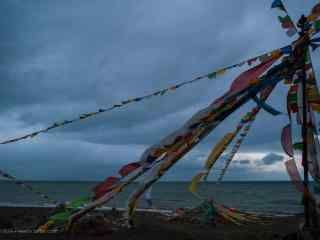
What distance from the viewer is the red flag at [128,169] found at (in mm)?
6219

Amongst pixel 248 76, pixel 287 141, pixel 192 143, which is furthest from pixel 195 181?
pixel 248 76

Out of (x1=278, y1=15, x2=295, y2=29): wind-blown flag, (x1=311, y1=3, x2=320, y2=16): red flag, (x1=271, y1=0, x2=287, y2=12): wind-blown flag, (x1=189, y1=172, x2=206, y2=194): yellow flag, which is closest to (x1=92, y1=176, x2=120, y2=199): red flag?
(x1=189, y1=172, x2=206, y2=194): yellow flag

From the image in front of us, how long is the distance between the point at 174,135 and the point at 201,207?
861 cm

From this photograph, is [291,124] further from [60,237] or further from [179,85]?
[60,237]

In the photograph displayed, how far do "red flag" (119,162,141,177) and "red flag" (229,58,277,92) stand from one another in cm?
191

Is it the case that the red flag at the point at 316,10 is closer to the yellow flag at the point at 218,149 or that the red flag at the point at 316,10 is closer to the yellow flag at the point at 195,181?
the yellow flag at the point at 218,149

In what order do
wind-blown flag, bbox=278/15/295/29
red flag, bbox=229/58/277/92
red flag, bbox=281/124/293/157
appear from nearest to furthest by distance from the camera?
red flag, bbox=229/58/277/92 < red flag, bbox=281/124/293/157 < wind-blown flag, bbox=278/15/295/29

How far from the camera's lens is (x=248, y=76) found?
257 inches

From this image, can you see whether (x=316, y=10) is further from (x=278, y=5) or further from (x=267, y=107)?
(x=267, y=107)

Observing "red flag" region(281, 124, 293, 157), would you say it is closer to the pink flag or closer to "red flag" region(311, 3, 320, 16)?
the pink flag

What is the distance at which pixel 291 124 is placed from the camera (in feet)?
22.2

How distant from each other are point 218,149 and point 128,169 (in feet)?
7.10

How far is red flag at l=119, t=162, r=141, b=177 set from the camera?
622 cm

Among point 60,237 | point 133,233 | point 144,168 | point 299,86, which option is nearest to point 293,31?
point 299,86
